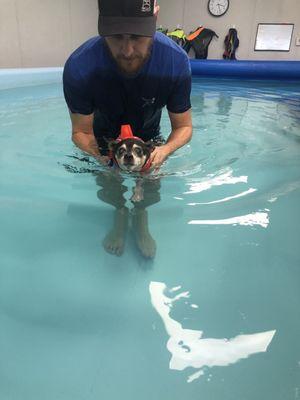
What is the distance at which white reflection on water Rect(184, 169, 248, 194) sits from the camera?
253cm

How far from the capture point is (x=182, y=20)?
11188 millimetres

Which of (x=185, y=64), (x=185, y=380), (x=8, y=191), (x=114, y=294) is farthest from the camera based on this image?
(x=8, y=191)

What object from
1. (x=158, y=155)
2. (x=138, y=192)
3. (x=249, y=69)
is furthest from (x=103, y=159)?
(x=249, y=69)

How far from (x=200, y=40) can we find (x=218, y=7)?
3.86ft

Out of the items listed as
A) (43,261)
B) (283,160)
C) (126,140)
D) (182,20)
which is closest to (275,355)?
(43,261)

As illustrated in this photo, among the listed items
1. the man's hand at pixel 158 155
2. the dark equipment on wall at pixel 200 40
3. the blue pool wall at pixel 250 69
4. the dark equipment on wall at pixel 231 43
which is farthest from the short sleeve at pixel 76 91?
the dark equipment on wall at pixel 231 43

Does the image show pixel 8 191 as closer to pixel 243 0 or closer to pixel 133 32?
pixel 133 32

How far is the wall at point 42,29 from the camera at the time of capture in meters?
8.39

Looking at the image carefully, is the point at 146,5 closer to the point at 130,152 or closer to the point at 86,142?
the point at 130,152

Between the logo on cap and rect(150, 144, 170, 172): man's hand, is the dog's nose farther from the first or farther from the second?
the logo on cap

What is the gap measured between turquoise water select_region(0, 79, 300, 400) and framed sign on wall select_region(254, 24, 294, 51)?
963 centimetres

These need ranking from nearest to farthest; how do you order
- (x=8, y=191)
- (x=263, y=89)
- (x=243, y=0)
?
1. (x=8, y=191)
2. (x=263, y=89)
3. (x=243, y=0)

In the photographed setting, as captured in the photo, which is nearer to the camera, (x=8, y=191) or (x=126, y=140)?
(x=126, y=140)

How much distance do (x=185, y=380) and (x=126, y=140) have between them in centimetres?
140
